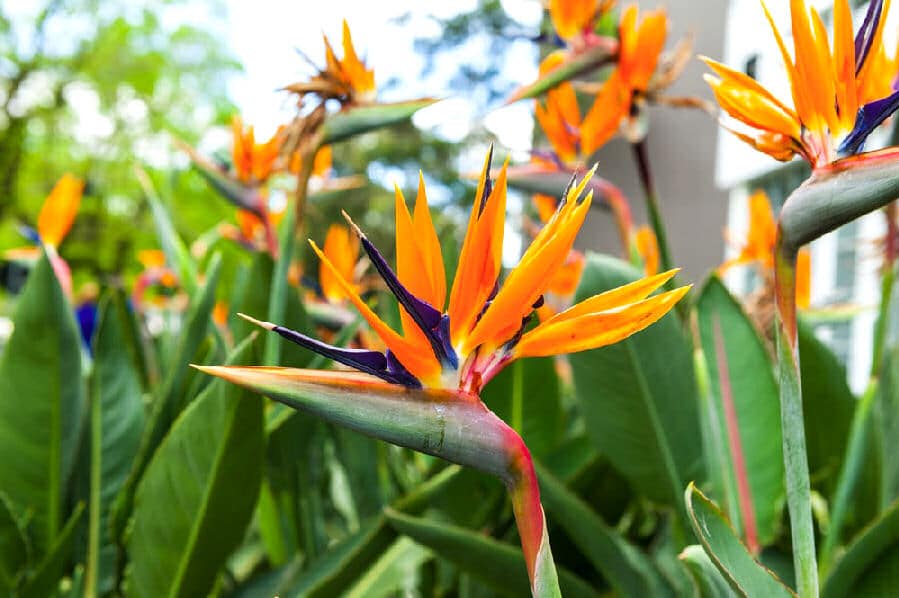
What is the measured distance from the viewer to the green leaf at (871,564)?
42 centimetres

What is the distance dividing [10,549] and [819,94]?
492mm

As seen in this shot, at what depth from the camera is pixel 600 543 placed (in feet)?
1.67

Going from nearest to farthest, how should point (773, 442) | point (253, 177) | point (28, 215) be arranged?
point (773, 442) → point (253, 177) → point (28, 215)

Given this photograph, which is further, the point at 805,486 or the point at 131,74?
the point at 131,74

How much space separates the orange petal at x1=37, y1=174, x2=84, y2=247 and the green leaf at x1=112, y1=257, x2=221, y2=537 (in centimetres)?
16

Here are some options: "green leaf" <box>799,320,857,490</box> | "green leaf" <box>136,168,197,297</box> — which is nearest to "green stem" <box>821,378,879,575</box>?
"green leaf" <box>799,320,857,490</box>

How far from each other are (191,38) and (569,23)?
7346 mm

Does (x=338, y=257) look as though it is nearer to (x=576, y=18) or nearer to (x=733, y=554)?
(x=576, y=18)

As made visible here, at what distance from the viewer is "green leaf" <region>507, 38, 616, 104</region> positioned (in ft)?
1.87

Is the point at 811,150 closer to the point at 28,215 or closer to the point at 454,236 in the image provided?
the point at 454,236

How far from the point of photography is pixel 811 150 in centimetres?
29

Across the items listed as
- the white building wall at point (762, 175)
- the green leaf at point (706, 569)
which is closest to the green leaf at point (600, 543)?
the green leaf at point (706, 569)

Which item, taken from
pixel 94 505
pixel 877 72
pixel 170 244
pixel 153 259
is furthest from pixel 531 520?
pixel 153 259

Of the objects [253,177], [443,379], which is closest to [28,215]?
[253,177]
